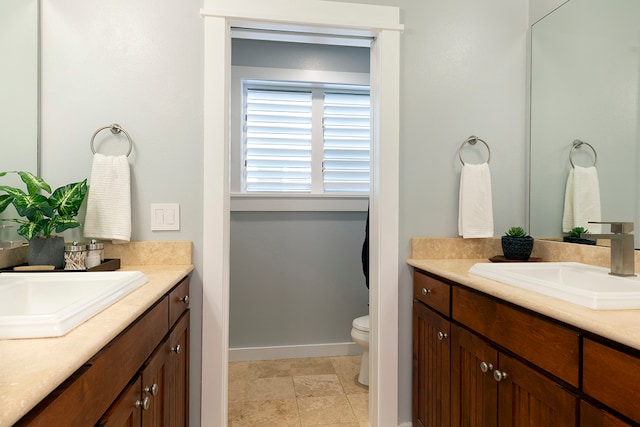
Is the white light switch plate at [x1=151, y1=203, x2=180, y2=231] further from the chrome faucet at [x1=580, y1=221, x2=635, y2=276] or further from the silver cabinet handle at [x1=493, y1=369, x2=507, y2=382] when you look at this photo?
the chrome faucet at [x1=580, y1=221, x2=635, y2=276]

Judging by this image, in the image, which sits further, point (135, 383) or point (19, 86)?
point (19, 86)

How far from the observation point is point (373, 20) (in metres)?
1.75

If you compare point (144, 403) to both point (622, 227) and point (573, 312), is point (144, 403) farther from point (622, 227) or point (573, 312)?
point (622, 227)

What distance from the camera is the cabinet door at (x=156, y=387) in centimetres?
104

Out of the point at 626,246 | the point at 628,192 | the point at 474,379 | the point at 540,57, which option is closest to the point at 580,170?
the point at 628,192

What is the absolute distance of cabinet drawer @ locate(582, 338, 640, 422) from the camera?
2.36 feet

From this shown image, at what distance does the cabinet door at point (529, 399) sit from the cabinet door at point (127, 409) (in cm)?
103

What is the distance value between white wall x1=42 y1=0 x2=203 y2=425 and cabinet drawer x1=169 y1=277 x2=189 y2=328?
0.11 metres

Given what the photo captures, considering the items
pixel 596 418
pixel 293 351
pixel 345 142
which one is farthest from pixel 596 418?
pixel 345 142

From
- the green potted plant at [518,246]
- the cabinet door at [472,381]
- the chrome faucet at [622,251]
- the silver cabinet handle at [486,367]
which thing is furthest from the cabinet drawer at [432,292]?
the chrome faucet at [622,251]

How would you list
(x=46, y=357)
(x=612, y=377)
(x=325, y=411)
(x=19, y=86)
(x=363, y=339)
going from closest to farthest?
(x=46, y=357), (x=612, y=377), (x=19, y=86), (x=325, y=411), (x=363, y=339)

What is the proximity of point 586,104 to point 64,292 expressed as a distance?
2098mm

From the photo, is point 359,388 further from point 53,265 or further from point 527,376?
point 53,265

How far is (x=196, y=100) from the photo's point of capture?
5.44 feet
